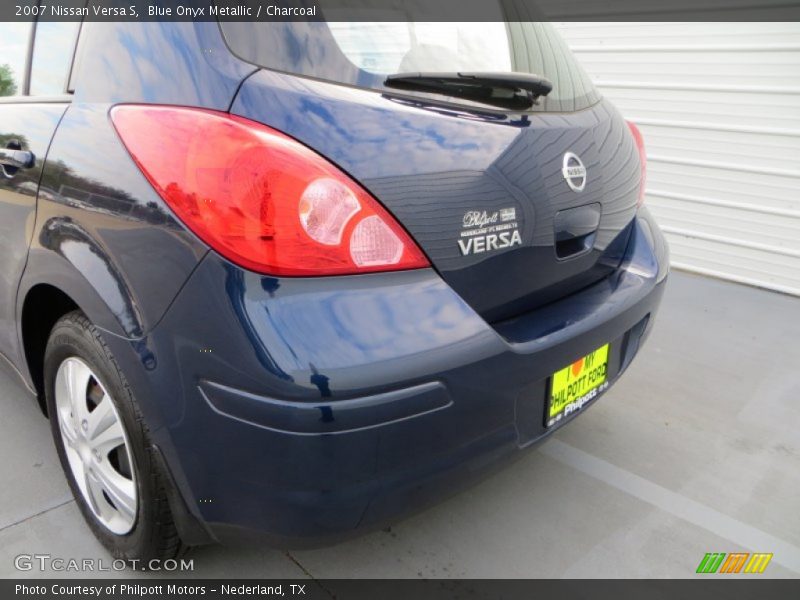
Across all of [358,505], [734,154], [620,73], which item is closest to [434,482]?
[358,505]

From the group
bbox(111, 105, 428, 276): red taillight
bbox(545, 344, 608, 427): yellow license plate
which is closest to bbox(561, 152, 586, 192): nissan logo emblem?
bbox(545, 344, 608, 427): yellow license plate

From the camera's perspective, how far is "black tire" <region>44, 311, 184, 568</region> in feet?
4.84

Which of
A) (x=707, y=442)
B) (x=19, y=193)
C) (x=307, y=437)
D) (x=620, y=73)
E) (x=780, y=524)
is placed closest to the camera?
(x=307, y=437)

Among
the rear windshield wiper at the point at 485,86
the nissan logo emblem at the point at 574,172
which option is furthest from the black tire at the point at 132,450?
the nissan logo emblem at the point at 574,172

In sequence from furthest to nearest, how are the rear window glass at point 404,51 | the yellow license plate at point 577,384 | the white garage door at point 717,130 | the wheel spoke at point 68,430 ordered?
the white garage door at point 717,130, the wheel spoke at point 68,430, the yellow license plate at point 577,384, the rear window glass at point 404,51

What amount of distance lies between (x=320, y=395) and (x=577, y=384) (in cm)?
82

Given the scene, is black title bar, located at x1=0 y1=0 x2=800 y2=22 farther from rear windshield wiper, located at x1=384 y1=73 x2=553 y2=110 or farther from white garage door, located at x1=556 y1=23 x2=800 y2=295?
white garage door, located at x1=556 y1=23 x2=800 y2=295

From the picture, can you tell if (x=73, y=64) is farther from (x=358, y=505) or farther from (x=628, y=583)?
(x=628, y=583)

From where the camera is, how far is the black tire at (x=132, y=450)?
1476 mm

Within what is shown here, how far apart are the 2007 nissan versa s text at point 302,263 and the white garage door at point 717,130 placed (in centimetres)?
330

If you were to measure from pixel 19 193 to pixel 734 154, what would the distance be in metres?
4.44

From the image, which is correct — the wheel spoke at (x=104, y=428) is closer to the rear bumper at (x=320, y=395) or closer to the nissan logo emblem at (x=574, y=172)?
the rear bumper at (x=320, y=395)

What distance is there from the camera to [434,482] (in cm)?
137

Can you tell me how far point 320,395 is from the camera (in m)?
1.18
